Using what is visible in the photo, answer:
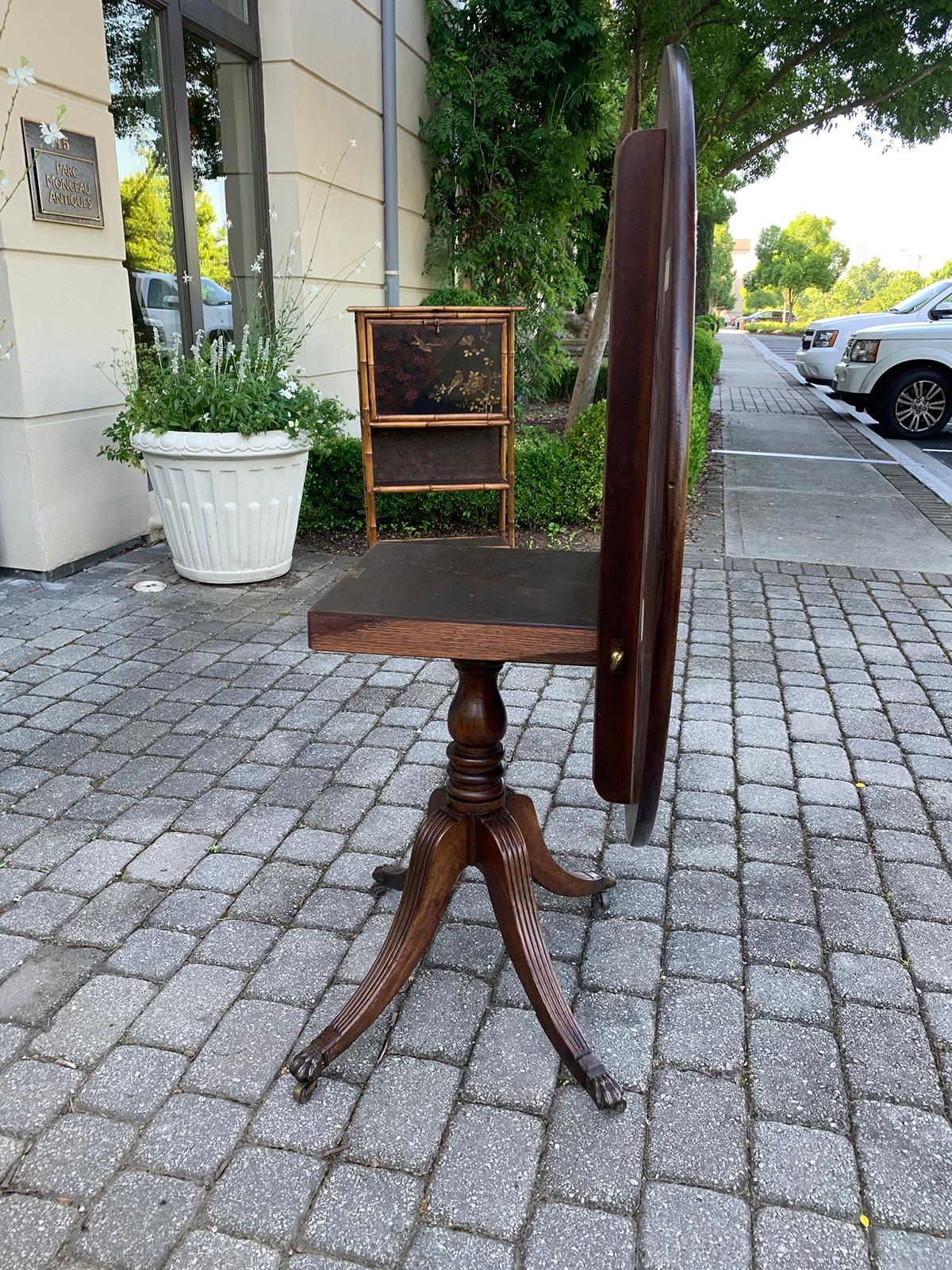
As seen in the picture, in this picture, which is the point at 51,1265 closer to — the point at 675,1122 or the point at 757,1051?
the point at 675,1122

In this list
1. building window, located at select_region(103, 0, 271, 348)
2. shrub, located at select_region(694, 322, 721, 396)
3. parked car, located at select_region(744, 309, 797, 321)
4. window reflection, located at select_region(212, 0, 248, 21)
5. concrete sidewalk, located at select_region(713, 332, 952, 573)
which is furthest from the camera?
parked car, located at select_region(744, 309, 797, 321)

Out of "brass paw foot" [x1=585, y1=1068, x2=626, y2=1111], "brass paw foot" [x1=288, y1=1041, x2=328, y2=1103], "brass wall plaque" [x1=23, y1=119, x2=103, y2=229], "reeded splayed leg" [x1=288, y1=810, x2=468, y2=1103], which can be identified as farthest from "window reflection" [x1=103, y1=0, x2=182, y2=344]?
"brass paw foot" [x1=585, y1=1068, x2=626, y2=1111]

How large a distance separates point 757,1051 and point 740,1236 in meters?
0.46

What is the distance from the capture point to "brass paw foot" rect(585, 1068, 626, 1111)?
6.05 ft

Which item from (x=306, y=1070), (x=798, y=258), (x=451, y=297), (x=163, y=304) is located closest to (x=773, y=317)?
(x=798, y=258)

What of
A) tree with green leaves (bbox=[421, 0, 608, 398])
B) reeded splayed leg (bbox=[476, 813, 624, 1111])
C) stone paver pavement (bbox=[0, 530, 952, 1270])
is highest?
tree with green leaves (bbox=[421, 0, 608, 398])

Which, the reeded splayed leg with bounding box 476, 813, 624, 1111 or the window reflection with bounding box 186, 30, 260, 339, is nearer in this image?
the reeded splayed leg with bounding box 476, 813, 624, 1111

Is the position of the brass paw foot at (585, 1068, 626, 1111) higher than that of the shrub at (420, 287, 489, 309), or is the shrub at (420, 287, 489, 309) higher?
the shrub at (420, 287, 489, 309)

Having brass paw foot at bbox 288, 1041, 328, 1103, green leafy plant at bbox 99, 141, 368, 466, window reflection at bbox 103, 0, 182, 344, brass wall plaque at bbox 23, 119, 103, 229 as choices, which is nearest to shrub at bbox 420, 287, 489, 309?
window reflection at bbox 103, 0, 182, 344

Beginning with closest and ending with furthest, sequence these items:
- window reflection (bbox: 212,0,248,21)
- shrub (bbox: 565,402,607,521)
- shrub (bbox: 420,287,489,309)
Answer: window reflection (bbox: 212,0,248,21) → shrub (bbox: 565,402,607,521) → shrub (bbox: 420,287,489,309)

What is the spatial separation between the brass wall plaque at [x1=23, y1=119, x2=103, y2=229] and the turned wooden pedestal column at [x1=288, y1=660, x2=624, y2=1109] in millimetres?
4087

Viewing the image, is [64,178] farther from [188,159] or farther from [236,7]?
[236,7]

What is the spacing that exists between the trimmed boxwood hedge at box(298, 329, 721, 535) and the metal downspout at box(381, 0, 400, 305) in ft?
8.81

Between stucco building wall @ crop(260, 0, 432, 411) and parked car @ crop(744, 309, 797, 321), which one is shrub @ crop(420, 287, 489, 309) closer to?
stucco building wall @ crop(260, 0, 432, 411)
